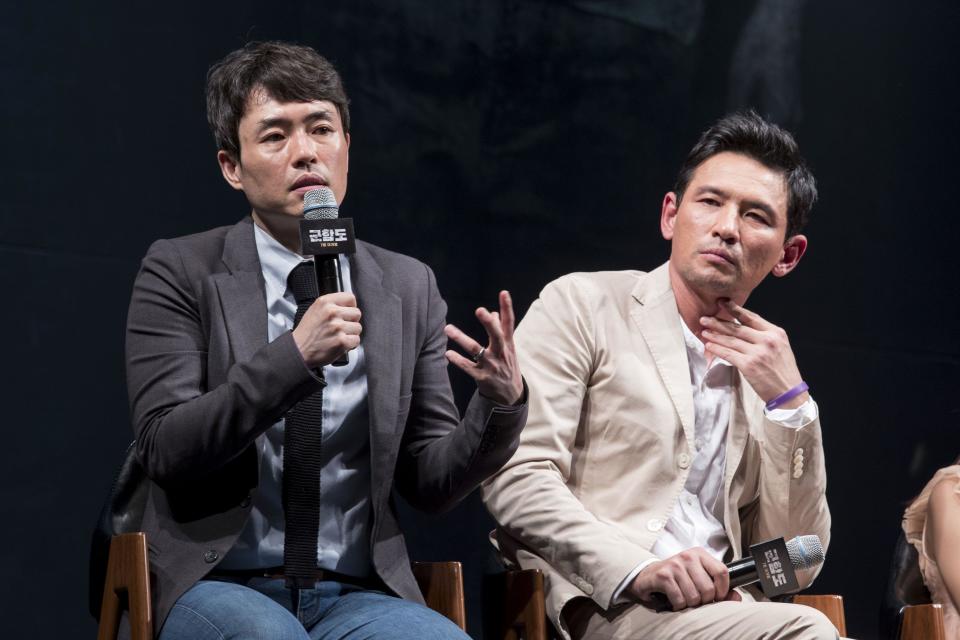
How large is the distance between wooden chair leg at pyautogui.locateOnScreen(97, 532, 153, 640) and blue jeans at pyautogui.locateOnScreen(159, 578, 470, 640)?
0.13 feet

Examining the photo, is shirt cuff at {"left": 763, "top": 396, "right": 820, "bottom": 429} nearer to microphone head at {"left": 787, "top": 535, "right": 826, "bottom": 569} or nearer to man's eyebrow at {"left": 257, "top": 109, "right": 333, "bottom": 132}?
microphone head at {"left": 787, "top": 535, "right": 826, "bottom": 569}

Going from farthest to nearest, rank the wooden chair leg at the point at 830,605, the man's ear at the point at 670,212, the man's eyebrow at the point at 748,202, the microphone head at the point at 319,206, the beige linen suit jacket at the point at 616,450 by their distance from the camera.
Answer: the man's ear at the point at 670,212 → the man's eyebrow at the point at 748,202 → the wooden chair leg at the point at 830,605 → the beige linen suit jacket at the point at 616,450 → the microphone head at the point at 319,206

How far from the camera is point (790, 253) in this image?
288 centimetres

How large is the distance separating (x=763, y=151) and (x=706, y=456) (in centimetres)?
70

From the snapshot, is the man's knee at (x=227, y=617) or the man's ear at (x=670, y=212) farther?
the man's ear at (x=670, y=212)

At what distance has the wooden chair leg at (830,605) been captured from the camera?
Answer: 2.58 metres

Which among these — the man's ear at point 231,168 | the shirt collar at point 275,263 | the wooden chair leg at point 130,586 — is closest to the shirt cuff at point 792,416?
the shirt collar at point 275,263

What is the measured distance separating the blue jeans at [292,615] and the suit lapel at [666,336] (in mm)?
684

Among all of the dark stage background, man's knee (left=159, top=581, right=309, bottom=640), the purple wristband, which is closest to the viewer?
man's knee (left=159, top=581, right=309, bottom=640)

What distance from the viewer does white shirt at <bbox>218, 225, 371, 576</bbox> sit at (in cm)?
210

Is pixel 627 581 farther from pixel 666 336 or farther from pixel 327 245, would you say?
pixel 327 245

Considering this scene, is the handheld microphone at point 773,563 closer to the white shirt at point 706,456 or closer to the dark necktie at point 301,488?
the white shirt at point 706,456

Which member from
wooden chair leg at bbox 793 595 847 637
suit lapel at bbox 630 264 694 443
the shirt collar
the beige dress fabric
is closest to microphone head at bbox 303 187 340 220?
the shirt collar

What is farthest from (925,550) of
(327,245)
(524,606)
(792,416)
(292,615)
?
(327,245)
